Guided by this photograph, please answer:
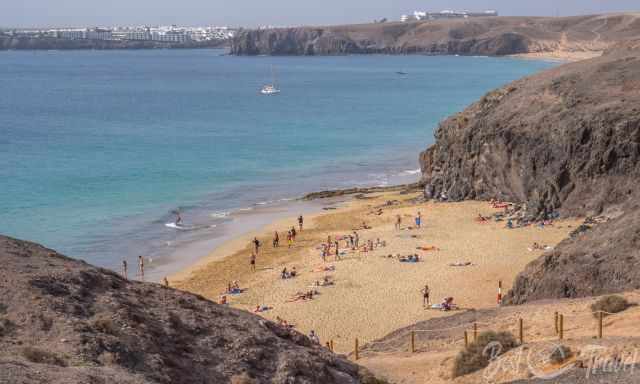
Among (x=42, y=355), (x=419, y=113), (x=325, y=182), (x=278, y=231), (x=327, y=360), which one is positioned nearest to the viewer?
(x=42, y=355)

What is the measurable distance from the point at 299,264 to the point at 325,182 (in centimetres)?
1889

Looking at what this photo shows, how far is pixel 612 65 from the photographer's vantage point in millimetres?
40000

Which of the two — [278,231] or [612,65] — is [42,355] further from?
[612,65]

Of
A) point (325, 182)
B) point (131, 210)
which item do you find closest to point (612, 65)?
point (325, 182)

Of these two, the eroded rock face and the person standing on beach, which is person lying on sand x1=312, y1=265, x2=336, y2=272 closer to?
the person standing on beach

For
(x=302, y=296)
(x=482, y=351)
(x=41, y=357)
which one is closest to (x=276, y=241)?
(x=302, y=296)

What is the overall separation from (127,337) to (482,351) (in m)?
6.00

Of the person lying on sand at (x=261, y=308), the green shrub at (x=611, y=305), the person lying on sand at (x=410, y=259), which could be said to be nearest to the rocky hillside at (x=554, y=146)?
the green shrub at (x=611, y=305)

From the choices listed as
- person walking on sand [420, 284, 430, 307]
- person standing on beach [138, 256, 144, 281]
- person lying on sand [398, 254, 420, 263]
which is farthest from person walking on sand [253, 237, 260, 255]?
person walking on sand [420, 284, 430, 307]

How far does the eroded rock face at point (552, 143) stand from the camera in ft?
104

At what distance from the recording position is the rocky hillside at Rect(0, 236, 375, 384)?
10508 millimetres

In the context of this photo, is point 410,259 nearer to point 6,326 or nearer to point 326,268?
point 326,268

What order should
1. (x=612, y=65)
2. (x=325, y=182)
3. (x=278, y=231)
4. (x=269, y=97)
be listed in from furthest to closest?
(x=269, y=97)
(x=325, y=182)
(x=612, y=65)
(x=278, y=231)

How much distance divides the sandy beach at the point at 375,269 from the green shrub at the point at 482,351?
6.12 m
